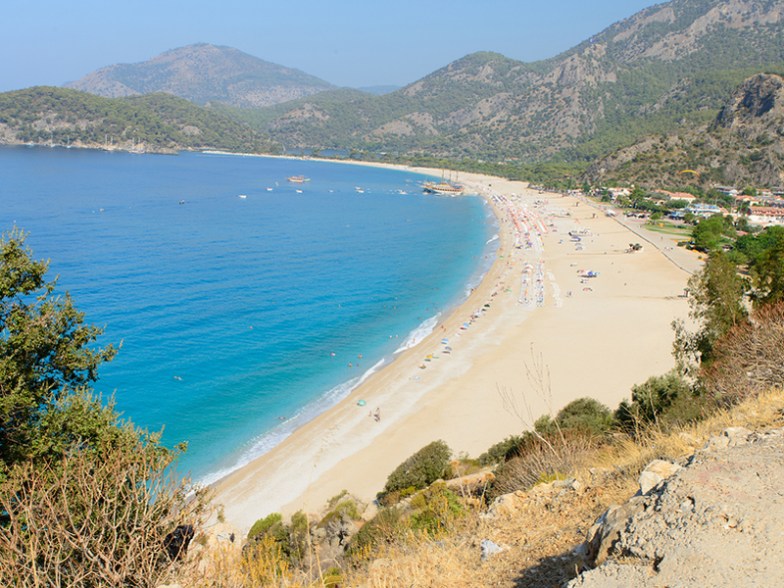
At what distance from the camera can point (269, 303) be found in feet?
149

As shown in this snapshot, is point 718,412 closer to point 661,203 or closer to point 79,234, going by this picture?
point 79,234

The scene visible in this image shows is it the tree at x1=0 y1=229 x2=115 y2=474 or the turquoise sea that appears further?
the turquoise sea

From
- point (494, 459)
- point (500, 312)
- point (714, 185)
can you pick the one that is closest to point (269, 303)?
point (500, 312)

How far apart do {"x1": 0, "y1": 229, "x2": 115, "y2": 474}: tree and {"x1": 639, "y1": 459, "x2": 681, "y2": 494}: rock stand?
9276 millimetres

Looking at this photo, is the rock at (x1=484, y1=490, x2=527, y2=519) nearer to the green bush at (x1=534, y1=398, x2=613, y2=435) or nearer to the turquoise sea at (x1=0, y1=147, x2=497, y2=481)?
the green bush at (x1=534, y1=398, x2=613, y2=435)

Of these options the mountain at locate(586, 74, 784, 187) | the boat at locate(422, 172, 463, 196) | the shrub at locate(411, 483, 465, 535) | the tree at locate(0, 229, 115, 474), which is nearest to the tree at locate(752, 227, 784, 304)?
the shrub at locate(411, 483, 465, 535)

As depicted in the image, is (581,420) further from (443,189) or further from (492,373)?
(443,189)

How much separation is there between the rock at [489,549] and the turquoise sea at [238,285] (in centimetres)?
1830

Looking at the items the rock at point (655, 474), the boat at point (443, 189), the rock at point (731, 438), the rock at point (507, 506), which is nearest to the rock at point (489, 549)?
the rock at point (507, 506)

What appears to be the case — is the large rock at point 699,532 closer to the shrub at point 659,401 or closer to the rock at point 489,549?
the rock at point 489,549

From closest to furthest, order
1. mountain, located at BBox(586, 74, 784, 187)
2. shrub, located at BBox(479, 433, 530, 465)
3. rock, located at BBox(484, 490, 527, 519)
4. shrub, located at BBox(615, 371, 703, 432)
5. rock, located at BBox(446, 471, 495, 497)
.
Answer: rock, located at BBox(484, 490, 527, 519), rock, located at BBox(446, 471, 495, 497), shrub, located at BBox(615, 371, 703, 432), shrub, located at BBox(479, 433, 530, 465), mountain, located at BBox(586, 74, 784, 187)

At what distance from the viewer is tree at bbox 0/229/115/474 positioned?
10.2 meters

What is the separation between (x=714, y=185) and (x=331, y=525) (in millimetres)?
122855

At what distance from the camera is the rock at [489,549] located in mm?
6934
